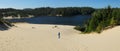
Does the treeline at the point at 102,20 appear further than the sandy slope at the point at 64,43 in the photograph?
Yes

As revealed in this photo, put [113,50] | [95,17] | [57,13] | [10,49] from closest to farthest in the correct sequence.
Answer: [113,50], [10,49], [95,17], [57,13]

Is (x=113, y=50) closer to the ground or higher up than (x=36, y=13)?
higher up

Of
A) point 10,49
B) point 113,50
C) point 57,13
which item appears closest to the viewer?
point 113,50

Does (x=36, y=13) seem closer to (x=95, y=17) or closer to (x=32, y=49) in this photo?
(x=95, y=17)

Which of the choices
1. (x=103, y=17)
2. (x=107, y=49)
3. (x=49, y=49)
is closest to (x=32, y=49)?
(x=49, y=49)

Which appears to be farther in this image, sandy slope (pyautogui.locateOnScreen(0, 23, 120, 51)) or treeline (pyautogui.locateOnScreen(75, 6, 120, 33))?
treeline (pyautogui.locateOnScreen(75, 6, 120, 33))

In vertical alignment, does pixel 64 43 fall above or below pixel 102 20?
below

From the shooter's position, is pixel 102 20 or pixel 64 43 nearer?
pixel 64 43

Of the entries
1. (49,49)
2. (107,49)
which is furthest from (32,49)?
(107,49)

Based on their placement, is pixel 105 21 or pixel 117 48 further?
pixel 105 21
